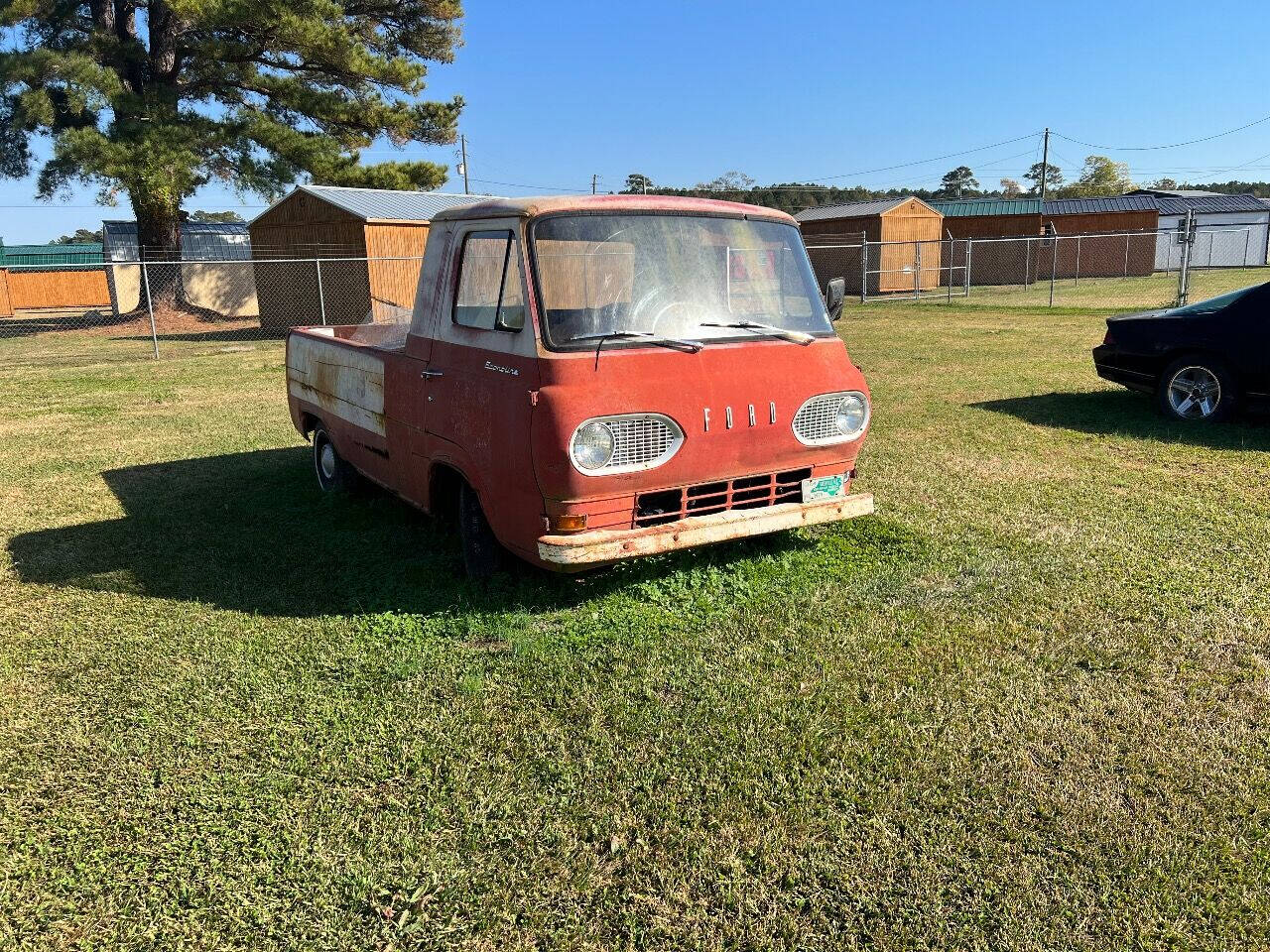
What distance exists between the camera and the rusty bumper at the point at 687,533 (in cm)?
446

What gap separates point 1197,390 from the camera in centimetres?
906

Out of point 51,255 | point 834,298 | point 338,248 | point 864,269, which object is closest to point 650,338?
point 834,298

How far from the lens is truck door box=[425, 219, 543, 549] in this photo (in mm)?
4512

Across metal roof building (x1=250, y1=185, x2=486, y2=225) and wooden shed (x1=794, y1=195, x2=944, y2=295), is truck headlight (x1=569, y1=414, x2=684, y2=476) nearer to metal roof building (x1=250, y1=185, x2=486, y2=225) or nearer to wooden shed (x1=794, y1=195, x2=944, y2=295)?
metal roof building (x1=250, y1=185, x2=486, y2=225)

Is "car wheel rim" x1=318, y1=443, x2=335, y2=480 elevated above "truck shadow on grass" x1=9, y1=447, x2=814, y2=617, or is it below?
above

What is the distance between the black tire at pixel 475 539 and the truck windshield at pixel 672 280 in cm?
115

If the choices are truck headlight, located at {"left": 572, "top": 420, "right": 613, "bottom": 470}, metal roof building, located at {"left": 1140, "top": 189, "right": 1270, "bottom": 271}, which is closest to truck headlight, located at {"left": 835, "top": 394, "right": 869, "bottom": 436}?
truck headlight, located at {"left": 572, "top": 420, "right": 613, "bottom": 470}

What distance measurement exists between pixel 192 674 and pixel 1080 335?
16422mm

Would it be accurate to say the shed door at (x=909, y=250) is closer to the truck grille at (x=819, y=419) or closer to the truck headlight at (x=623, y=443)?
the truck grille at (x=819, y=419)

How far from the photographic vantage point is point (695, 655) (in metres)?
4.36

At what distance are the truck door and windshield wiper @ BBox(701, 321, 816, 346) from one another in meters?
1.03

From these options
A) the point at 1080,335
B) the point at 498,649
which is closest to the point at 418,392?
the point at 498,649

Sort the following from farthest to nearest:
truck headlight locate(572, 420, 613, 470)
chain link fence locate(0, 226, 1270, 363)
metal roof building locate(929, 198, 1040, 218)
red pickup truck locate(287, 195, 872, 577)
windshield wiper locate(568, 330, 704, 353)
A: metal roof building locate(929, 198, 1040, 218) < chain link fence locate(0, 226, 1270, 363) < windshield wiper locate(568, 330, 704, 353) < red pickup truck locate(287, 195, 872, 577) < truck headlight locate(572, 420, 613, 470)

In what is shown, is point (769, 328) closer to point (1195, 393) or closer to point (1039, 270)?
point (1195, 393)
